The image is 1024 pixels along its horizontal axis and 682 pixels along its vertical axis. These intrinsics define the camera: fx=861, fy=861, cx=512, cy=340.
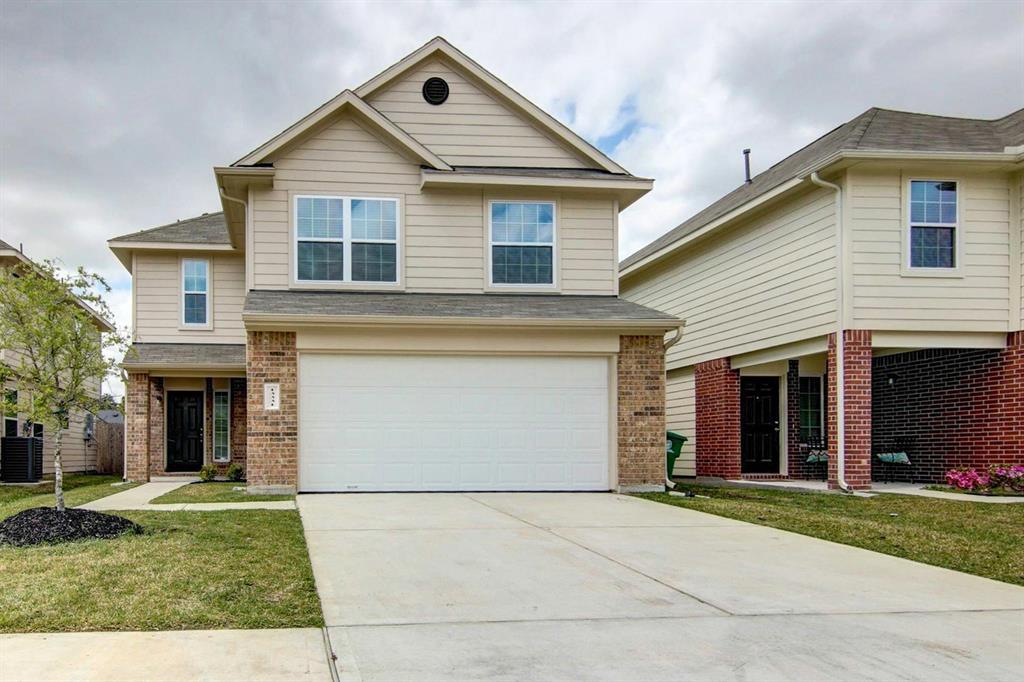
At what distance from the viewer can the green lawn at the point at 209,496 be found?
12.2m

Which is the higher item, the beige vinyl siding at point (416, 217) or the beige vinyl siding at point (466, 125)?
the beige vinyl siding at point (466, 125)

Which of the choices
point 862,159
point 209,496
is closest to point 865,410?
point 862,159

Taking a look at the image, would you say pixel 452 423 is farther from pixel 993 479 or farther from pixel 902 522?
pixel 993 479

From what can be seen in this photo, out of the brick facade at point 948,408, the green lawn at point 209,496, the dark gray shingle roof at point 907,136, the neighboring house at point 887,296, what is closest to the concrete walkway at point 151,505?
the green lawn at point 209,496

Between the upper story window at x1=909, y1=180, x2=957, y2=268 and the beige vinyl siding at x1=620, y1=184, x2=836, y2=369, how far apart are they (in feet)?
4.41

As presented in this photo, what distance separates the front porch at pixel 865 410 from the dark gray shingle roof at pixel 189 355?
10.0 meters

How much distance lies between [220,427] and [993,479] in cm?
1503

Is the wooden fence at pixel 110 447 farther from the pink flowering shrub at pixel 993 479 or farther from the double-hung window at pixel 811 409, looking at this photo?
the pink flowering shrub at pixel 993 479

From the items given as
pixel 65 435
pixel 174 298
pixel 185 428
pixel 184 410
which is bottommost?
pixel 65 435

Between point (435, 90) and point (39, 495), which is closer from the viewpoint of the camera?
point (39, 495)

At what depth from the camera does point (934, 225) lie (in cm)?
1411

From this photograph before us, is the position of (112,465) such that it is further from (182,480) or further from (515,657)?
(515,657)

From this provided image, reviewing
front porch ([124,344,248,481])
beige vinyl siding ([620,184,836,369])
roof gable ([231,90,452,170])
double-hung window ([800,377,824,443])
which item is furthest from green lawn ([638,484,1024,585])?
front porch ([124,344,248,481])

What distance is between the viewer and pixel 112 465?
2497 cm
